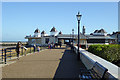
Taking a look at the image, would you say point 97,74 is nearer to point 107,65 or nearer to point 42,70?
point 107,65

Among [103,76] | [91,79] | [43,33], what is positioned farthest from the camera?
[43,33]

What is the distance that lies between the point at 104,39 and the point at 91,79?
53.9 meters

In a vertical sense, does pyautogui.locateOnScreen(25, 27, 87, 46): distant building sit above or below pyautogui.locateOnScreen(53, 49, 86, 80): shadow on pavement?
above

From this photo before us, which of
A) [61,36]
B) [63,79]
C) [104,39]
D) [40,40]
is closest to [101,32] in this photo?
[104,39]

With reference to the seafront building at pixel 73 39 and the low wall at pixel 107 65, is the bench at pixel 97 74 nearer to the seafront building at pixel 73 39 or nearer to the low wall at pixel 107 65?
the low wall at pixel 107 65

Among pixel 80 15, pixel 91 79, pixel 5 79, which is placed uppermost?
pixel 80 15

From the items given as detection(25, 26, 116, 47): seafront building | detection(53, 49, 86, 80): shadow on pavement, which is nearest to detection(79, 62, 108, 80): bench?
detection(53, 49, 86, 80): shadow on pavement

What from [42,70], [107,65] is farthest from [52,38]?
[107,65]

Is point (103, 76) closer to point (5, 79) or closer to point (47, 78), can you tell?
point (47, 78)

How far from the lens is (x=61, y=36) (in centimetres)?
5900

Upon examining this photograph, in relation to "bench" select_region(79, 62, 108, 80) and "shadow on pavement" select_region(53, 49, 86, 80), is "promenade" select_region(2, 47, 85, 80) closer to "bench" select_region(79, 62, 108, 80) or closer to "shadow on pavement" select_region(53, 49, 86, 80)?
"shadow on pavement" select_region(53, 49, 86, 80)

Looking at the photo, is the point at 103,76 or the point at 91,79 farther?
the point at 91,79

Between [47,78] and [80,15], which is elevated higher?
[80,15]

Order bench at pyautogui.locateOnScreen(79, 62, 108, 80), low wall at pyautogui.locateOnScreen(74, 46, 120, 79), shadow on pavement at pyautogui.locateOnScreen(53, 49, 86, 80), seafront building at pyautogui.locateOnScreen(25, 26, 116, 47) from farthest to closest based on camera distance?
seafront building at pyautogui.locateOnScreen(25, 26, 116, 47) → shadow on pavement at pyautogui.locateOnScreen(53, 49, 86, 80) → bench at pyautogui.locateOnScreen(79, 62, 108, 80) → low wall at pyautogui.locateOnScreen(74, 46, 120, 79)
